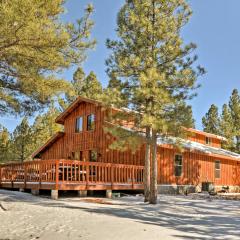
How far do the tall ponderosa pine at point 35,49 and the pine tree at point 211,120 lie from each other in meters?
35.8

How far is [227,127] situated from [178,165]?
22324mm

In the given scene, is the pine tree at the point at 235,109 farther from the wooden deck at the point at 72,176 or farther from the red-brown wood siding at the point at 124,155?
the wooden deck at the point at 72,176

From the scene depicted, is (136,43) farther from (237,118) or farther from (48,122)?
(237,118)

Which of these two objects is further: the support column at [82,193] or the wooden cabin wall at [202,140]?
the wooden cabin wall at [202,140]

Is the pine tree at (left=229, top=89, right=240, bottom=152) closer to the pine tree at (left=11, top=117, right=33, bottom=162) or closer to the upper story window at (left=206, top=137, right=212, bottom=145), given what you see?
the upper story window at (left=206, top=137, right=212, bottom=145)

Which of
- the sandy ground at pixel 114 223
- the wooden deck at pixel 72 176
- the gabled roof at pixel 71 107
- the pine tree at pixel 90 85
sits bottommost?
the sandy ground at pixel 114 223

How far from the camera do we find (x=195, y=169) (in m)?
25.5

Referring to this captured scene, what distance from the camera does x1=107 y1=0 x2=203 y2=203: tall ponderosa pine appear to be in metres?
15.3

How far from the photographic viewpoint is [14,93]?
51.8 feet

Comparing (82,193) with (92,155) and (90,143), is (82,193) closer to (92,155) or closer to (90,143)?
(92,155)

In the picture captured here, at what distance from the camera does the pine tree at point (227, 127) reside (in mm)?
43541

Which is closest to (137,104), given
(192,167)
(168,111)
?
(168,111)

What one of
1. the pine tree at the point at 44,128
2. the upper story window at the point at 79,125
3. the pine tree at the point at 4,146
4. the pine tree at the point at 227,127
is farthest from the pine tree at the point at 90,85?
the upper story window at the point at 79,125

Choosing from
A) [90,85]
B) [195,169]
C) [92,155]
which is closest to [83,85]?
[90,85]
